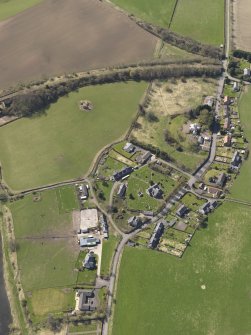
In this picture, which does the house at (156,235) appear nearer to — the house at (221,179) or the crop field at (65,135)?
the house at (221,179)

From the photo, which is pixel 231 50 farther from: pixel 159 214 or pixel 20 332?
pixel 20 332

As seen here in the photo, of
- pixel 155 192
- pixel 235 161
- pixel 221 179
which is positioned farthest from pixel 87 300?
pixel 235 161

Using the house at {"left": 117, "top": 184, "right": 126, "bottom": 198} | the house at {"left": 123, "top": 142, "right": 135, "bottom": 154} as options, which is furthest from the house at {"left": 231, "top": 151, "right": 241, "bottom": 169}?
the house at {"left": 117, "top": 184, "right": 126, "bottom": 198}

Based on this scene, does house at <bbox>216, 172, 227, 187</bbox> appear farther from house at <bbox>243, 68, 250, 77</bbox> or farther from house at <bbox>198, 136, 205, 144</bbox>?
house at <bbox>243, 68, 250, 77</bbox>

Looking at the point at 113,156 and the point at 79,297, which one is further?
the point at 113,156

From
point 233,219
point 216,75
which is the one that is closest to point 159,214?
point 233,219

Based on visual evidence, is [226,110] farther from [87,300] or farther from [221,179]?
[87,300]
